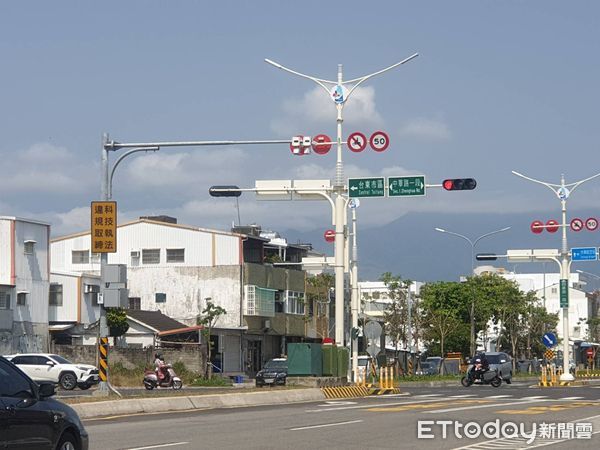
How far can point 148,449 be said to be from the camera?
663 inches

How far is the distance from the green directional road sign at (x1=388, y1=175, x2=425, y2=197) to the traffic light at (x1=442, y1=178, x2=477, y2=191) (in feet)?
4.28

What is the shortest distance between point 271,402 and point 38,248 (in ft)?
105

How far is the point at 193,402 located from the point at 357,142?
13850mm

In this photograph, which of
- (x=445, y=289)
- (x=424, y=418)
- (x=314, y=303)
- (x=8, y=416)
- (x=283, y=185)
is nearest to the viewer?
(x=8, y=416)

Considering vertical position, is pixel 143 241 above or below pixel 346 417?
above

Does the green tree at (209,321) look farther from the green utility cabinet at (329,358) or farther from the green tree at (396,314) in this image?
the green utility cabinet at (329,358)

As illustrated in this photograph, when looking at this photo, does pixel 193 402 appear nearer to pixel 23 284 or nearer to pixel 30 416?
pixel 30 416

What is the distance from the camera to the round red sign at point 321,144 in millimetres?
38906

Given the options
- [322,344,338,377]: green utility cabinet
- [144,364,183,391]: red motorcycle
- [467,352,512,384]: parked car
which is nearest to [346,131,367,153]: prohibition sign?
[322,344,338,377]: green utility cabinet

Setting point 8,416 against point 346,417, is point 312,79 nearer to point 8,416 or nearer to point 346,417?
point 346,417

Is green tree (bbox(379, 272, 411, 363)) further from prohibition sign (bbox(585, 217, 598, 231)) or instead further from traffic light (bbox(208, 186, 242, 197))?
traffic light (bbox(208, 186, 242, 197))

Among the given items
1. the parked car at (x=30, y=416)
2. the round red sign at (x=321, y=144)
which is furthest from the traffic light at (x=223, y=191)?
the parked car at (x=30, y=416)

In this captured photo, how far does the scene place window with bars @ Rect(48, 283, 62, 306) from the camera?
64.5 m

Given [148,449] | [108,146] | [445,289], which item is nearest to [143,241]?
[445,289]
